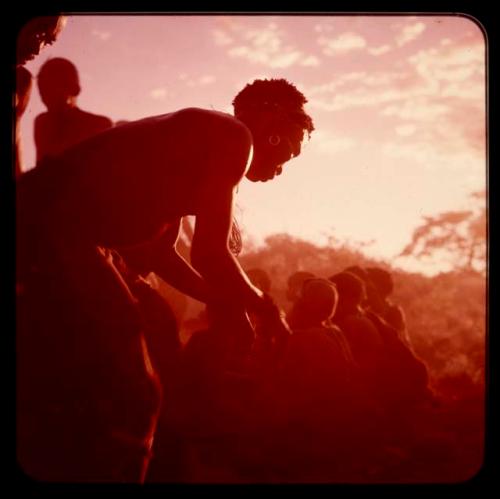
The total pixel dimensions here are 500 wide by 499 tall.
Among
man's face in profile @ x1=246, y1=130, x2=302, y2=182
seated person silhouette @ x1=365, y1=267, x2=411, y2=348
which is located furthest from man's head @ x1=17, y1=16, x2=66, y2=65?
seated person silhouette @ x1=365, y1=267, x2=411, y2=348

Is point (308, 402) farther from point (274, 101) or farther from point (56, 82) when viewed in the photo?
point (56, 82)

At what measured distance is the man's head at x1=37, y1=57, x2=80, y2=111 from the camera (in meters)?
2.27

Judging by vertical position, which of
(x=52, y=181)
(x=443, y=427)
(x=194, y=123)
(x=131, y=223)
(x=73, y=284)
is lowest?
(x=443, y=427)

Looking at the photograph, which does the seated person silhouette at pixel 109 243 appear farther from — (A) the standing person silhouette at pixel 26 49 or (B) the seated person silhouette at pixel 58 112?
(B) the seated person silhouette at pixel 58 112

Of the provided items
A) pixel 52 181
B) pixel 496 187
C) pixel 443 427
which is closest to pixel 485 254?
pixel 496 187

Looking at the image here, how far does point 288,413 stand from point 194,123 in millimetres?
1883

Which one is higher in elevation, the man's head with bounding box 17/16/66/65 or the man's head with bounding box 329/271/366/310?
the man's head with bounding box 17/16/66/65

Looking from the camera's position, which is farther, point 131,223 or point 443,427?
point 443,427

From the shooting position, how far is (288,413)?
300 cm

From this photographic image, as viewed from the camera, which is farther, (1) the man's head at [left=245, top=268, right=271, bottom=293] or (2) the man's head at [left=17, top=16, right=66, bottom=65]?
(1) the man's head at [left=245, top=268, right=271, bottom=293]

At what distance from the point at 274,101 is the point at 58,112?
90cm

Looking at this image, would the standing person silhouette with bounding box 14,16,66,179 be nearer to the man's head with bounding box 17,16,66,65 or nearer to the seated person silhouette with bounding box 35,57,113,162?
the man's head with bounding box 17,16,66,65

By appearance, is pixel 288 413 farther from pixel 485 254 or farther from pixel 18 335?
pixel 18 335
